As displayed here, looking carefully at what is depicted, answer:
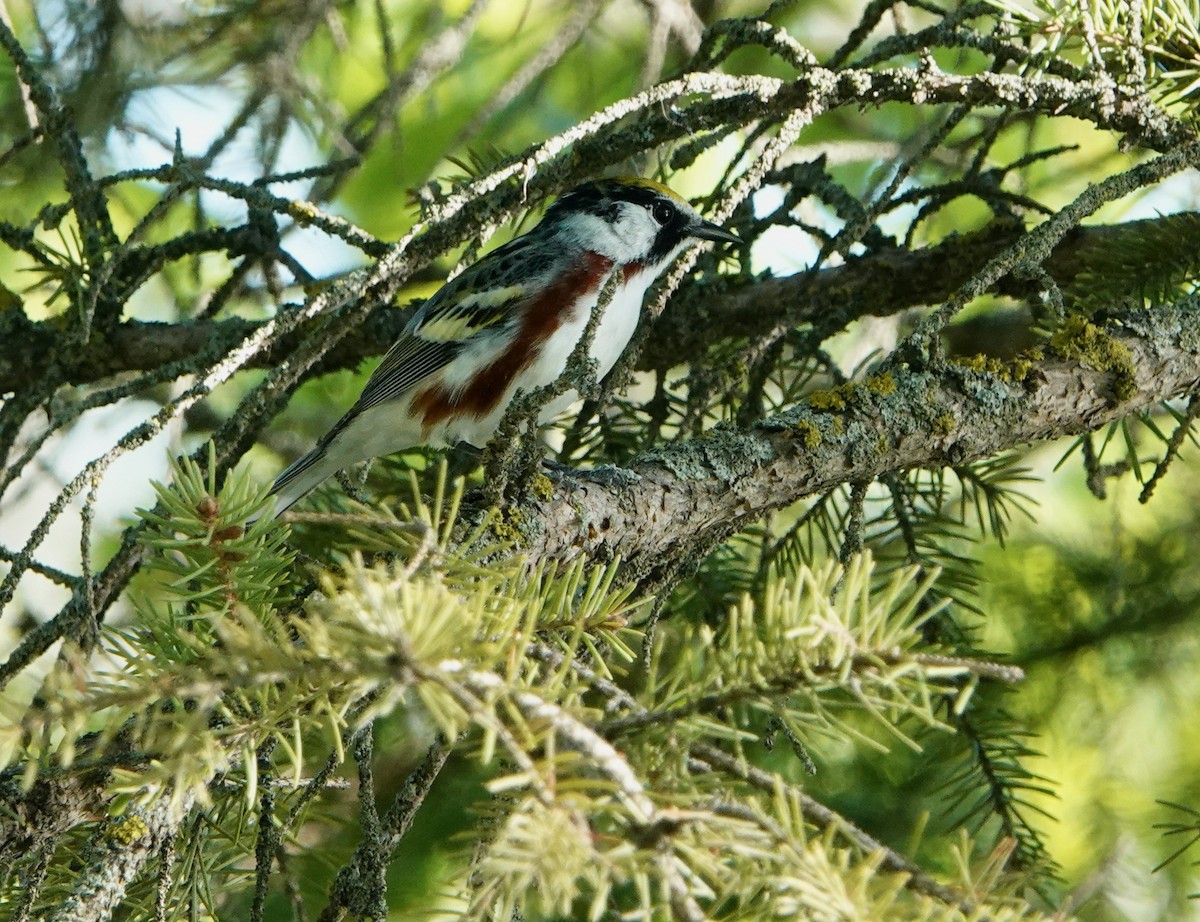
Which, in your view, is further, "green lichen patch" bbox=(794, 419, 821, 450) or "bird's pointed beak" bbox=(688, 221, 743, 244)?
"bird's pointed beak" bbox=(688, 221, 743, 244)

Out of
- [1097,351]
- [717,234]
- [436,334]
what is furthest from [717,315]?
[1097,351]

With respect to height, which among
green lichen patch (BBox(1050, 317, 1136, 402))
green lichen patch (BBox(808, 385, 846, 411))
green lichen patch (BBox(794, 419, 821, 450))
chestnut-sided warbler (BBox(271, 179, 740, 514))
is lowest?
green lichen patch (BBox(794, 419, 821, 450))

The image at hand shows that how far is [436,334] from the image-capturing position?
3.50 meters

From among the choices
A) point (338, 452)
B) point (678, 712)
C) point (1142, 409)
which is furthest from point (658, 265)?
point (678, 712)

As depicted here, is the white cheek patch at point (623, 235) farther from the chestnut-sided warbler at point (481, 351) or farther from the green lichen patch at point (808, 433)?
the green lichen patch at point (808, 433)

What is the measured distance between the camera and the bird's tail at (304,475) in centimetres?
345

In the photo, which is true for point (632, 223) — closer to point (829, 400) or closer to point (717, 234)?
point (717, 234)

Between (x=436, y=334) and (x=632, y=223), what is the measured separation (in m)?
0.76

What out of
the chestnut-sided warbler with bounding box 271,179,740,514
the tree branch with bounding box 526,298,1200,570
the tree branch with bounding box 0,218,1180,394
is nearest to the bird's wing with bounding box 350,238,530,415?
the chestnut-sided warbler with bounding box 271,179,740,514

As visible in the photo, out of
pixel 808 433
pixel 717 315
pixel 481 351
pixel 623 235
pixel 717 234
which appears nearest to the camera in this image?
pixel 808 433

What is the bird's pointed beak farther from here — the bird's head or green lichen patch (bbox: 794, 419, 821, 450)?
green lichen patch (bbox: 794, 419, 821, 450)

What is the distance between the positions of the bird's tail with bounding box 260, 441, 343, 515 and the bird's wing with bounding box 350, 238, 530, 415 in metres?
0.18

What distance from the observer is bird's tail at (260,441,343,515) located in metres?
3.45

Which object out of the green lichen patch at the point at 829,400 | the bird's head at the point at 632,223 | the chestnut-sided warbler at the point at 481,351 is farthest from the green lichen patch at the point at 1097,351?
the bird's head at the point at 632,223
